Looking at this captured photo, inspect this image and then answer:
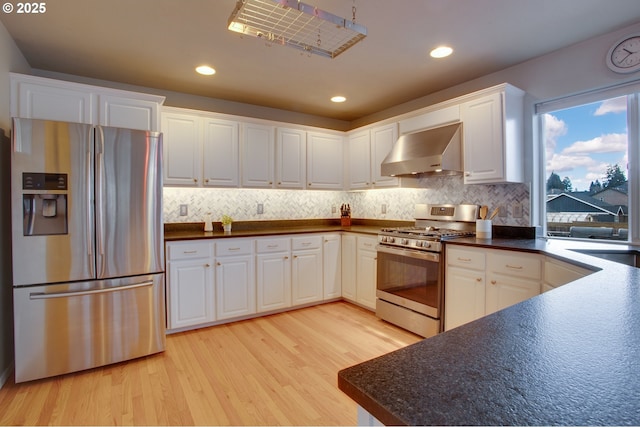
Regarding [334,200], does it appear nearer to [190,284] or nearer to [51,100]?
[190,284]

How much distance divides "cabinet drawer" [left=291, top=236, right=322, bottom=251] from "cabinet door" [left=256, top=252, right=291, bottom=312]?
14cm

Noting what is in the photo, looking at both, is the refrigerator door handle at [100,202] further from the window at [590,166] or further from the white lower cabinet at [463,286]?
the window at [590,166]

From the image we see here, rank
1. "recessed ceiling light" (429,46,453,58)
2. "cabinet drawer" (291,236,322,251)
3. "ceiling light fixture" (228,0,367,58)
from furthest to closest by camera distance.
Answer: "cabinet drawer" (291,236,322,251) < "recessed ceiling light" (429,46,453,58) < "ceiling light fixture" (228,0,367,58)

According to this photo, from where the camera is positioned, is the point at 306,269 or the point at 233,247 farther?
the point at 306,269

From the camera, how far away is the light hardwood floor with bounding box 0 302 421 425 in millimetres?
1940

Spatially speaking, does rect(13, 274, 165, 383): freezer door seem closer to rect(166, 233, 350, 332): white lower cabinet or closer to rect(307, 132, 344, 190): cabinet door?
rect(166, 233, 350, 332): white lower cabinet

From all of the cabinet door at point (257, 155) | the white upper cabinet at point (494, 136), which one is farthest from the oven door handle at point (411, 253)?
the cabinet door at point (257, 155)

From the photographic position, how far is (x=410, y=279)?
3.17m

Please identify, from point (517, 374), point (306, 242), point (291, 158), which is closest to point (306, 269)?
point (306, 242)

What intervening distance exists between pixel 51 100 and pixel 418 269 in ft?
11.1

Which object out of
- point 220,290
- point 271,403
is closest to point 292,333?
point 220,290

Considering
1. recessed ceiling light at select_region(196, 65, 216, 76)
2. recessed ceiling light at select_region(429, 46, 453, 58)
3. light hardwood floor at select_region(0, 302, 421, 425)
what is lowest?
light hardwood floor at select_region(0, 302, 421, 425)

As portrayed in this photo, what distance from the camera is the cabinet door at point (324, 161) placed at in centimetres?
430

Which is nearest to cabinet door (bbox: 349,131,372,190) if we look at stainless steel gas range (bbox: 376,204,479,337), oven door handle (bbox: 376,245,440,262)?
stainless steel gas range (bbox: 376,204,479,337)
